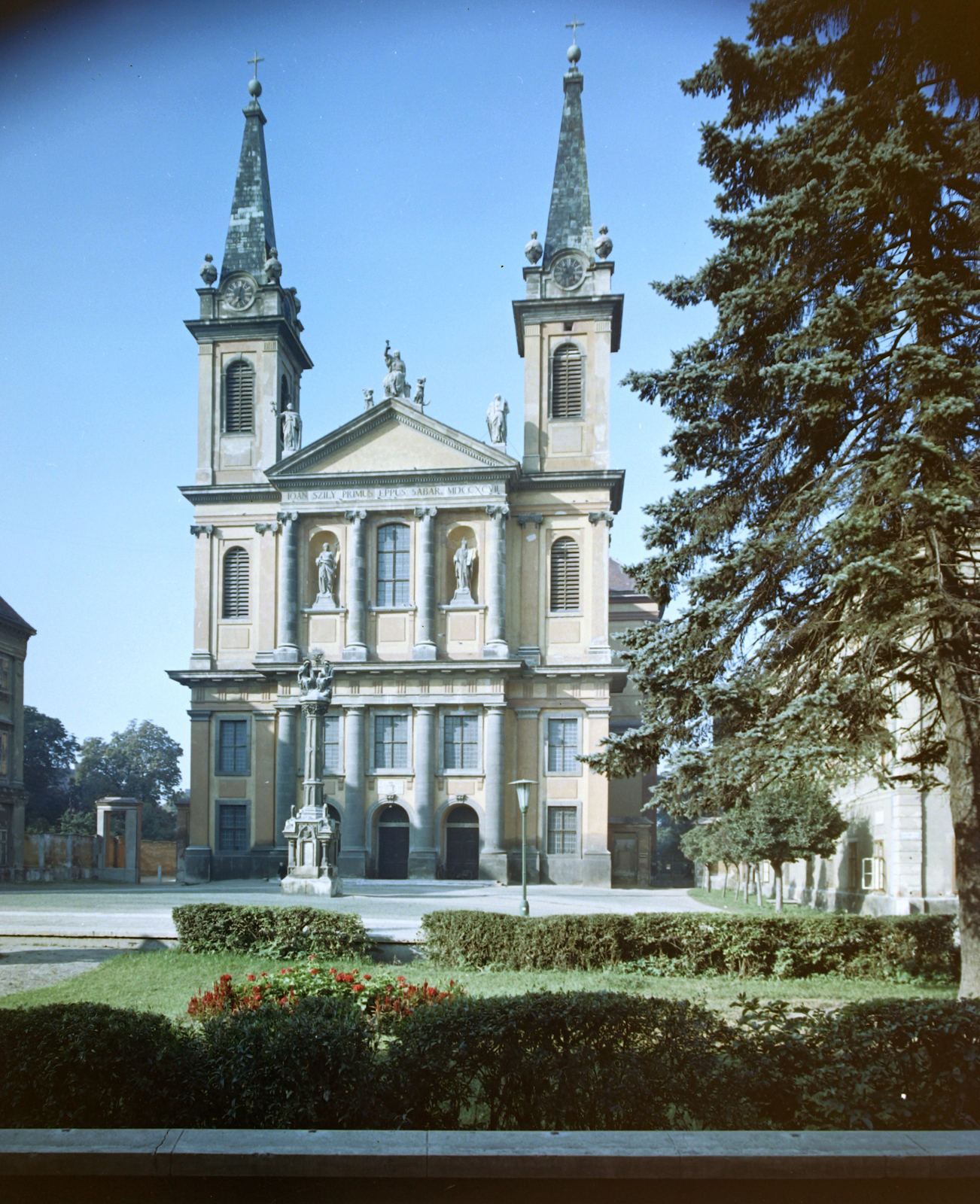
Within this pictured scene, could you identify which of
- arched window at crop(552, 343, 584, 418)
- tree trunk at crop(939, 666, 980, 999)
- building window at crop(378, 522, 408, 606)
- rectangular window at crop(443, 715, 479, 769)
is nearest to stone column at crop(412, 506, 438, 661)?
building window at crop(378, 522, 408, 606)

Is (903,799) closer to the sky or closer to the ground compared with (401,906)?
closer to the sky

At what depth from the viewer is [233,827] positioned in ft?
143

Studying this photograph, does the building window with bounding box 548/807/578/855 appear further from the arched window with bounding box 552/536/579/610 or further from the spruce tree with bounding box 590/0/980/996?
the spruce tree with bounding box 590/0/980/996

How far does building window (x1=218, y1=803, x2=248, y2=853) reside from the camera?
142ft

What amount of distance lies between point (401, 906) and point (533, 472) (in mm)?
22937

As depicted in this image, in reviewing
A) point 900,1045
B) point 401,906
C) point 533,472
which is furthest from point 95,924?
point 533,472

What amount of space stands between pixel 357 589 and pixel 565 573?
866cm

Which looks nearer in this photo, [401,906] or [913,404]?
[913,404]

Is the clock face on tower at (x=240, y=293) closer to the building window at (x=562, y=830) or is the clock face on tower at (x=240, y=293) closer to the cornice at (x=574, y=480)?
the cornice at (x=574, y=480)

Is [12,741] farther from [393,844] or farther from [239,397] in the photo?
[239,397]

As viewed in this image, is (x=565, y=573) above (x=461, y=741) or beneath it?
above

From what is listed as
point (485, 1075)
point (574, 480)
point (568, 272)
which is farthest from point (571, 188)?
point (485, 1075)

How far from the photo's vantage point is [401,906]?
81.7ft

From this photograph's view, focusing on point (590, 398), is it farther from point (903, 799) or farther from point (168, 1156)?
point (168, 1156)
